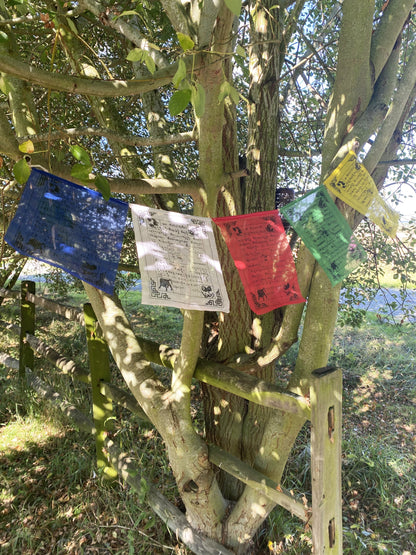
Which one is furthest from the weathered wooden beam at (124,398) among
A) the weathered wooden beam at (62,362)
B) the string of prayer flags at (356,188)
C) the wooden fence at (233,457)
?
the string of prayer flags at (356,188)

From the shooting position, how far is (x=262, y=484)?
1751 mm

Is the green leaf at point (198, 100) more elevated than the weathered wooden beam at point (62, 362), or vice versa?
the green leaf at point (198, 100)

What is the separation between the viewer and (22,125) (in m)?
1.97

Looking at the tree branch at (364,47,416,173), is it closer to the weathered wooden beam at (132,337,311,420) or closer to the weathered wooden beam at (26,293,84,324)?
the weathered wooden beam at (132,337,311,420)

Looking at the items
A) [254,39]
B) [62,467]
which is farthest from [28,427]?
[254,39]

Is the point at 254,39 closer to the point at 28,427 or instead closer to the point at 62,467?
the point at 62,467

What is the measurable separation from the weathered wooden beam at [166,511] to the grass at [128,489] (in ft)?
0.36

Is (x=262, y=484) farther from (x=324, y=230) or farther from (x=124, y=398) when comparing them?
(x=324, y=230)

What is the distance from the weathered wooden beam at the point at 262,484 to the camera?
1.59 meters

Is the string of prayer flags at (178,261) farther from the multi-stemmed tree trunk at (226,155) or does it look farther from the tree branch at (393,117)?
the tree branch at (393,117)

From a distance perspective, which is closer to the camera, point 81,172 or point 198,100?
point 198,100

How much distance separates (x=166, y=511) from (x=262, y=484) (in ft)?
2.44

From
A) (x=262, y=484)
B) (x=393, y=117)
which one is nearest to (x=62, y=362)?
(x=262, y=484)

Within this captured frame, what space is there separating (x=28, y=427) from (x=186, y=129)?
122 inches
